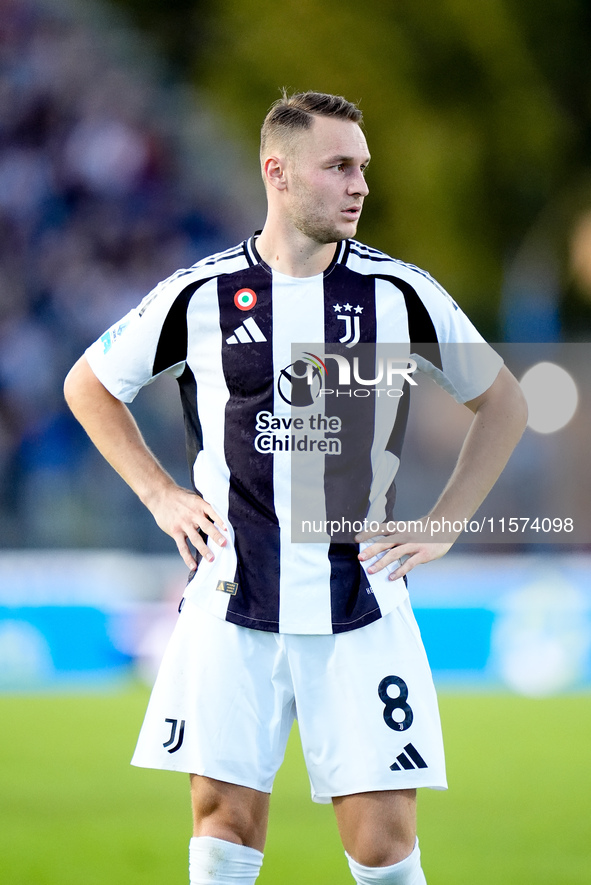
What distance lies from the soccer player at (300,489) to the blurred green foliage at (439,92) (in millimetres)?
8932

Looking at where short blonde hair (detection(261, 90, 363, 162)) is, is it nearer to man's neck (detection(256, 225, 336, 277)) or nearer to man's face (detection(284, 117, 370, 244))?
man's face (detection(284, 117, 370, 244))

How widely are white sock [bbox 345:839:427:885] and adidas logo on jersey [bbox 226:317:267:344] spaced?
120 cm

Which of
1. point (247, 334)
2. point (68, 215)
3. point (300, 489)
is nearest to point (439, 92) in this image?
point (68, 215)

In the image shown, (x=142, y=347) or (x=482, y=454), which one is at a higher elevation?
(x=142, y=347)

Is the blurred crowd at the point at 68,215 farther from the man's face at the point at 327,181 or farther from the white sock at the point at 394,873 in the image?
the white sock at the point at 394,873

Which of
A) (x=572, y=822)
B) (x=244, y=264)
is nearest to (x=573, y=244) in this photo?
(x=572, y=822)

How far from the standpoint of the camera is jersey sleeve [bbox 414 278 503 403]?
2699 mm

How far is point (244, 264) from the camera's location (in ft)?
8.89

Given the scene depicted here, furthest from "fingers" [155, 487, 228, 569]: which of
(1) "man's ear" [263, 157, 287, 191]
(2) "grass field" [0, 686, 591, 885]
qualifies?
(2) "grass field" [0, 686, 591, 885]

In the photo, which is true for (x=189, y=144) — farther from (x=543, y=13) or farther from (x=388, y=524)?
(x=388, y=524)

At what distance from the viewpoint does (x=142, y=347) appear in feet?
8.91

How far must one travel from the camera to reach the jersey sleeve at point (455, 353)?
270 cm

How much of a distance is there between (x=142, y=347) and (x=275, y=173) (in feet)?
1.72

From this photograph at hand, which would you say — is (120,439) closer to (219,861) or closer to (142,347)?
(142,347)
